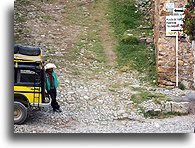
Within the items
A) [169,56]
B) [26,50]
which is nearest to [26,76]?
[26,50]

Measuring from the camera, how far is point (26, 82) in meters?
6.12

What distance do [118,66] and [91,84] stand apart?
0.88 m

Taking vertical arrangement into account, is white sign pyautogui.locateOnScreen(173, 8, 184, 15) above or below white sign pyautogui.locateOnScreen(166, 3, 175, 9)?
below

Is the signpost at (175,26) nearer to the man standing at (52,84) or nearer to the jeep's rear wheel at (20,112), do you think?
the man standing at (52,84)

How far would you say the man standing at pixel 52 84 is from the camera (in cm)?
646

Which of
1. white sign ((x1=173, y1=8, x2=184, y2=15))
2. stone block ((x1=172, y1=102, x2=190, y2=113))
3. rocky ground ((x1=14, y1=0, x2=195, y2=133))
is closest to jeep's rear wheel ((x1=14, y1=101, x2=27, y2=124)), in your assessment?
rocky ground ((x1=14, y1=0, x2=195, y2=133))

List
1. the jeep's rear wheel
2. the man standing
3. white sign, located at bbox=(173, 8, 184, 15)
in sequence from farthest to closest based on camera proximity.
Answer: white sign, located at bbox=(173, 8, 184, 15) < the man standing < the jeep's rear wheel

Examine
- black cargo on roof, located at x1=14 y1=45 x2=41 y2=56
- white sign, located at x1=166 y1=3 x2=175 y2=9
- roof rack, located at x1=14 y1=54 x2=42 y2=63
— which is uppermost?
white sign, located at x1=166 y1=3 x2=175 y2=9

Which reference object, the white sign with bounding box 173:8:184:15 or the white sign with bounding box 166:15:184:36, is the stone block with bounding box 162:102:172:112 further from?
the white sign with bounding box 173:8:184:15

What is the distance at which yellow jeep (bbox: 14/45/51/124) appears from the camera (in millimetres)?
6043

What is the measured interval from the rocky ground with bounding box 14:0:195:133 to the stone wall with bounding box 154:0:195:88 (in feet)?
1.28

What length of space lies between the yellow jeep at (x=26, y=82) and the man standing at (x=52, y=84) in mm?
253

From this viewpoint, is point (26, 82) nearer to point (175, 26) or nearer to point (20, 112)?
point (20, 112)

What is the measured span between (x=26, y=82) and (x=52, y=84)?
0.53 meters
